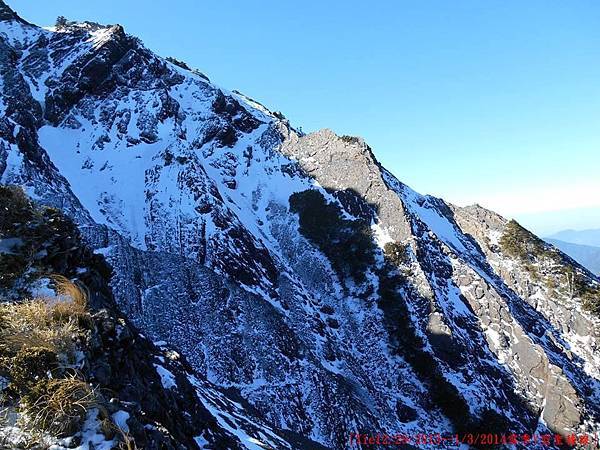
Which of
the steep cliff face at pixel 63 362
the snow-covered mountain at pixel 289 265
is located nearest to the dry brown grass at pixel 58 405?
the steep cliff face at pixel 63 362

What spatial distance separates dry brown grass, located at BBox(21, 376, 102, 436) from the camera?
5.69 metres

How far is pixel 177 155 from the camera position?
5128cm

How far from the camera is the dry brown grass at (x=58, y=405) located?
569 cm

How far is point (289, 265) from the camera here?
5097 cm

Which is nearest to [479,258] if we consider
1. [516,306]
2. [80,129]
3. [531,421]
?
[516,306]

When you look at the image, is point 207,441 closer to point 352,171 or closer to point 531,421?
point 531,421

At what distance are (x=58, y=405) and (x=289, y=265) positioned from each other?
45294 millimetres

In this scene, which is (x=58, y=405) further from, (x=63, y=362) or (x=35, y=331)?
(x=35, y=331)

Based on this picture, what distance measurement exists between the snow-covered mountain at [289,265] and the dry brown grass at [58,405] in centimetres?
1125

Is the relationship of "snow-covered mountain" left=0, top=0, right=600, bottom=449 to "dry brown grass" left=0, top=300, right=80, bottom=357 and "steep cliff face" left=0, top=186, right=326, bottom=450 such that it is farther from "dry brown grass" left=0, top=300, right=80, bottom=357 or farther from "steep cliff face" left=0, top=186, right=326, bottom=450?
"dry brown grass" left=0, top=300, right=80, bottom=357

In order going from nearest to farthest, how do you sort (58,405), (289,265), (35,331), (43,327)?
(58,405) → (35,331) → (43,327) → (289,265)

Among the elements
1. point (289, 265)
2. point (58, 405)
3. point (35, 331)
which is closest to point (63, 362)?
point (35, 331)

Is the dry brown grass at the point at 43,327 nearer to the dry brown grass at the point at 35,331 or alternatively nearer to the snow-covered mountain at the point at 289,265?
the dry brown grass at the point at 35,331

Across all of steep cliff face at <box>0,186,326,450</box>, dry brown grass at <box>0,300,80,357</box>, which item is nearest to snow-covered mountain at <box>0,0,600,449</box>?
steep cliff face at <box>0,186,326,450</box>
